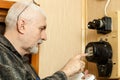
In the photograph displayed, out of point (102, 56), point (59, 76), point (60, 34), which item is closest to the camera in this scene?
point (59, 76)

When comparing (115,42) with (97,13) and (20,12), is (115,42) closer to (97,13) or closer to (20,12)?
(97,13)

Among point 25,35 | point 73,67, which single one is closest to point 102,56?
point 73,67

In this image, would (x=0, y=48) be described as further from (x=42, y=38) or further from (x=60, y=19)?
(x=60, y=19)

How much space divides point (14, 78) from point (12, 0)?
64 centimetres

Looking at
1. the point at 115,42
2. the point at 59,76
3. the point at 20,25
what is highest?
the point at 20,25

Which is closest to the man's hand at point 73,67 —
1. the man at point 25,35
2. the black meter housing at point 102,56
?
the man at point 25,35

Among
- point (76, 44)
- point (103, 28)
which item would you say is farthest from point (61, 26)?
point (103, 28)

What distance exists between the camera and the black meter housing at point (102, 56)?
1726 millimetres

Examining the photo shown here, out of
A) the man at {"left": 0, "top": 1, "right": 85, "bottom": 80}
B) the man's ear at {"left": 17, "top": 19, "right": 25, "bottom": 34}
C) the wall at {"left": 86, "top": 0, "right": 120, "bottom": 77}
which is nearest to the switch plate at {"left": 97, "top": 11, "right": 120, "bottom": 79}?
the wall at {"left": 86, "top": 0, "right": 120, "bottom": 77}

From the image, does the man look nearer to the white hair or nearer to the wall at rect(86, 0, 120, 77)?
the white hair

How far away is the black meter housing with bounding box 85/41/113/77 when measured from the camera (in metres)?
1.73

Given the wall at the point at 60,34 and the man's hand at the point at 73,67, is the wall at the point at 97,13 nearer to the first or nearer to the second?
the wall at the point at 60,34

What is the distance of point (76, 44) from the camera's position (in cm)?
201

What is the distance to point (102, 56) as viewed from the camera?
1.72 meters
